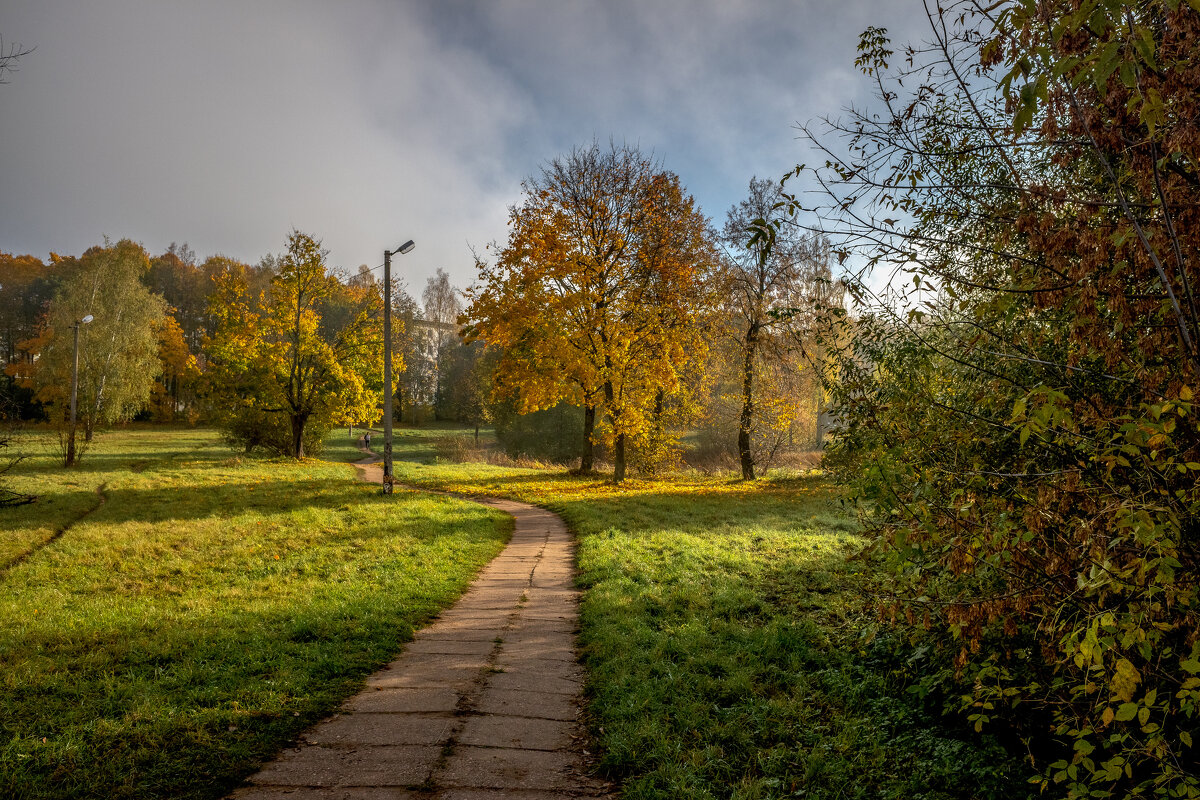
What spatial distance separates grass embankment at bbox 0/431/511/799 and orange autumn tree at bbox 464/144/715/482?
616 cm

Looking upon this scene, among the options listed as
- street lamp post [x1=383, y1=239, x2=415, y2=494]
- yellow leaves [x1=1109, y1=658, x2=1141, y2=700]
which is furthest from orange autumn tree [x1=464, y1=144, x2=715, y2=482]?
yellow leaves [x1=1109, y1=658, x2=1141, y2=700]

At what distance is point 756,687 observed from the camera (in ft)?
15.8

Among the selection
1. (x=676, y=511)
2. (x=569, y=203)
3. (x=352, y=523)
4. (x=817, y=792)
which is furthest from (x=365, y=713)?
(x=569, y=203)

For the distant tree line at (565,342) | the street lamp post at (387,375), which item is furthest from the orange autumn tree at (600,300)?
the street lamp post at (387,375)

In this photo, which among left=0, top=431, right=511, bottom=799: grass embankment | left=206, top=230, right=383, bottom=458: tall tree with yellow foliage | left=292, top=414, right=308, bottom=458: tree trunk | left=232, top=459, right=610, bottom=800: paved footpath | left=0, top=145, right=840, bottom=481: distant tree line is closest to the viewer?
Answer: left=232, top=459, right=610, bottom=800: paved footpath

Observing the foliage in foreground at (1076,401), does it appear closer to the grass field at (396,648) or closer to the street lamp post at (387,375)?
the grass field at (396,648)

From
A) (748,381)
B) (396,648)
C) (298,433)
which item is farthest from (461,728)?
(298,433)

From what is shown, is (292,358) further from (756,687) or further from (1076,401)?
(1076,401)

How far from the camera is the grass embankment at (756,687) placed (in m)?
3.56

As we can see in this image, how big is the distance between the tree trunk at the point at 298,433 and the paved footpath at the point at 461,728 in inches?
862

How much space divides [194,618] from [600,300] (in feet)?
49.8

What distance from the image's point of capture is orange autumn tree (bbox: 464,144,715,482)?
762 inches

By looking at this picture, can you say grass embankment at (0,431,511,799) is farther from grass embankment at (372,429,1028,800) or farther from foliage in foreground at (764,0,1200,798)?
foliage in foreground at (764,0,1200,798)

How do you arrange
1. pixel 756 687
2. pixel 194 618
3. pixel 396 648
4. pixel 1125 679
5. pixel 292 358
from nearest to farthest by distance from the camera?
pixel 1125 679, pixel 756 687, pixel 396 648, pixel 194 618, pixel 292 358
